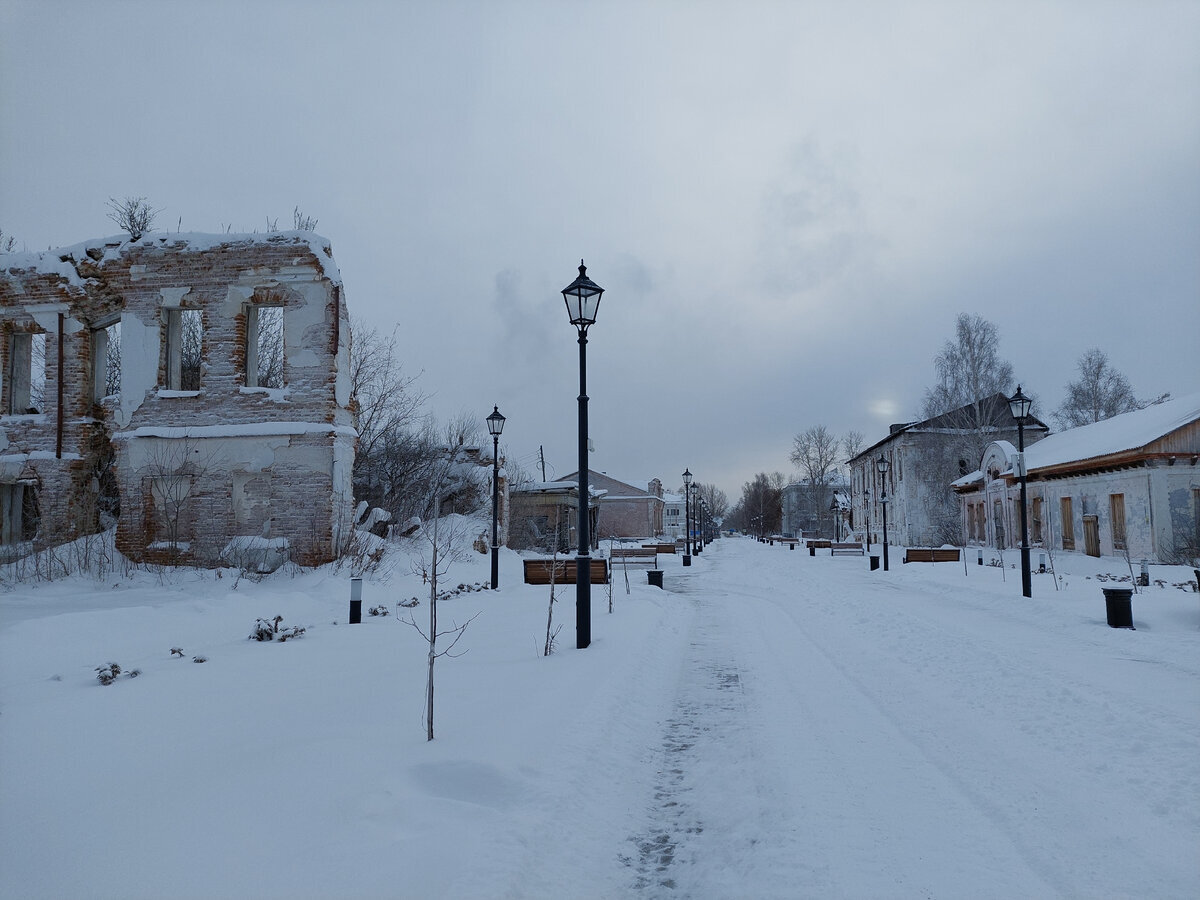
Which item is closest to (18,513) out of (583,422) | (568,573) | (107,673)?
(568,573)

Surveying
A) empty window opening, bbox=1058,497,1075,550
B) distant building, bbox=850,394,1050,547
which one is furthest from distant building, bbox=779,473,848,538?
empty window opening, bbox=1058,497,1075,550

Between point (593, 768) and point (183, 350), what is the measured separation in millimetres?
24579

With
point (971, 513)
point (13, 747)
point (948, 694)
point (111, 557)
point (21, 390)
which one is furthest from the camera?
point (971, 513)

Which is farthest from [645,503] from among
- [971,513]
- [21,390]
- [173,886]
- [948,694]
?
[173,886]

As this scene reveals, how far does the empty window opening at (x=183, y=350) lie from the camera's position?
60.2ft

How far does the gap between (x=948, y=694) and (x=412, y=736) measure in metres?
5.36

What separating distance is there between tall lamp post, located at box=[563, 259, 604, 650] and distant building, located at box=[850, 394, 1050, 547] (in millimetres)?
37467

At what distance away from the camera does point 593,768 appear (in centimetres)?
500

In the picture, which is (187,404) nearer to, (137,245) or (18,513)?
(137,245)

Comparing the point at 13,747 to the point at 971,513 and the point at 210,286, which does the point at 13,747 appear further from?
the point at 971,513

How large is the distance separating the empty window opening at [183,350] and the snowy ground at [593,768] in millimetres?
9945

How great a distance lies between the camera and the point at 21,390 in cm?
1947

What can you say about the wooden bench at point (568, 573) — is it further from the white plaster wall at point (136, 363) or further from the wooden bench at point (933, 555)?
the wooden bench at point (933, 555)

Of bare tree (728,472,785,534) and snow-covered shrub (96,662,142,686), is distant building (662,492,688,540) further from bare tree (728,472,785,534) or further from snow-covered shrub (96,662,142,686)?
snow-covered shrub (96,662,142,686)
